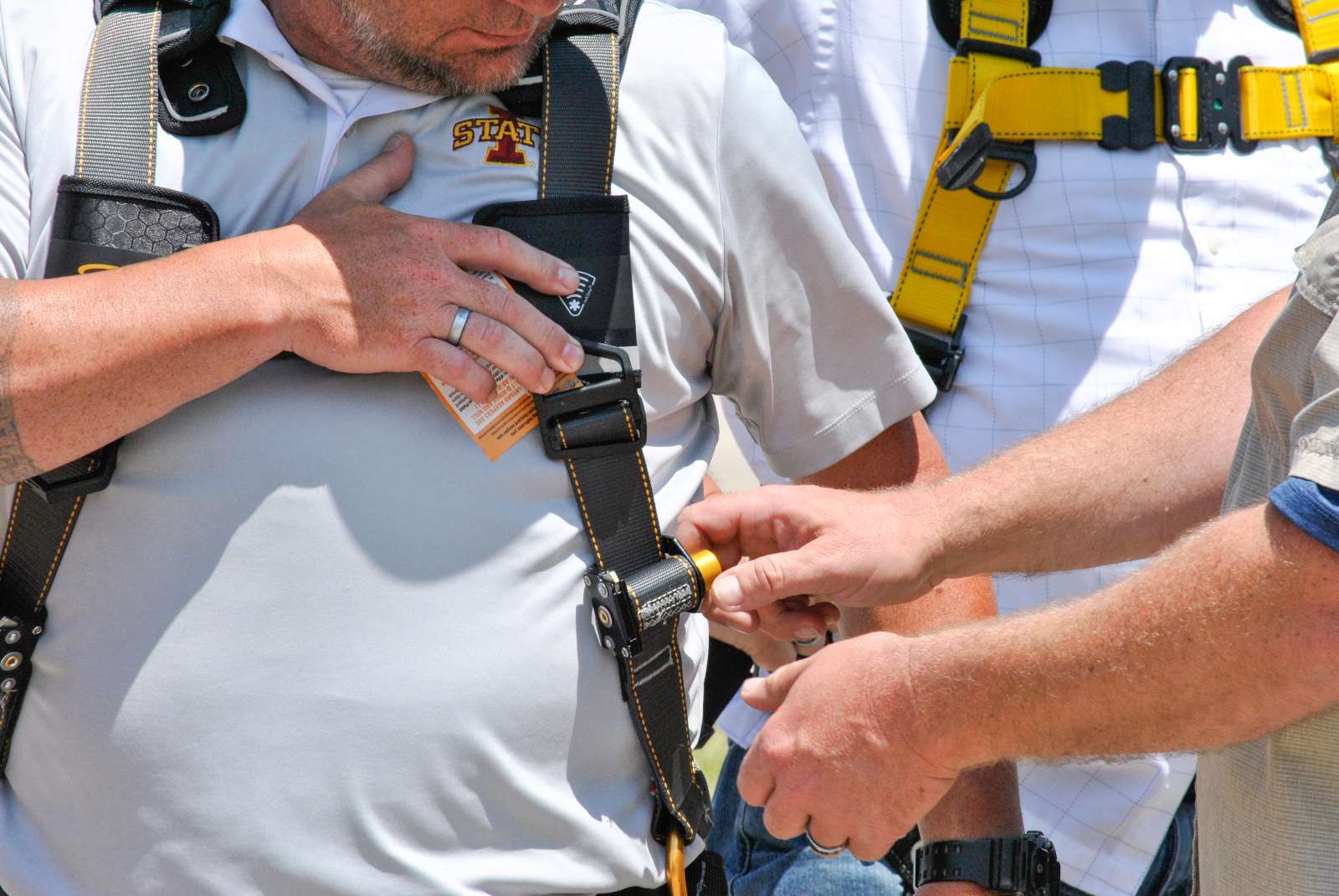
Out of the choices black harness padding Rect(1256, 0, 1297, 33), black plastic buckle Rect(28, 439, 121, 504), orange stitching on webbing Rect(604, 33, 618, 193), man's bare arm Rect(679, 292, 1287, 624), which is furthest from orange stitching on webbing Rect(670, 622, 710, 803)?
black harness padding Rect(1256, 0, 1297, 33)

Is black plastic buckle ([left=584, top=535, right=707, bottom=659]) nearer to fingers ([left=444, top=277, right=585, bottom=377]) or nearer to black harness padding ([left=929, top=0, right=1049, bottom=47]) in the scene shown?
fingers ([left=444, top=277, right=585, bottom=377])

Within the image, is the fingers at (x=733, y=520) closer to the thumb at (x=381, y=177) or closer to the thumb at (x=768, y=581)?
the thumb at (x=768, y=581)

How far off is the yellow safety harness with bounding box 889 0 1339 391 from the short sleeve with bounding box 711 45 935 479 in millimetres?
469

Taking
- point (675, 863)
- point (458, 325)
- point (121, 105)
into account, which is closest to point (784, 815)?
point (675, 863)

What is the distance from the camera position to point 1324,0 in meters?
2.62

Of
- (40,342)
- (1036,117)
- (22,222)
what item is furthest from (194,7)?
(1036,117)

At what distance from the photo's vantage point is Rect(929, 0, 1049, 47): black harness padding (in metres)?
2.62

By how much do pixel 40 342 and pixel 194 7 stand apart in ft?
1.83

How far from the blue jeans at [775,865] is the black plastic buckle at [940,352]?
93cm

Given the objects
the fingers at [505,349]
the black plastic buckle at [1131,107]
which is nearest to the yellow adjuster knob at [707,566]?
the fingers at [505,349]

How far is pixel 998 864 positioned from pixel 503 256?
48.9 inches

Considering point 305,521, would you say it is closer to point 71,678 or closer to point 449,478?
point 449,478

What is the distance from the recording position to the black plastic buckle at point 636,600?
1.81 m

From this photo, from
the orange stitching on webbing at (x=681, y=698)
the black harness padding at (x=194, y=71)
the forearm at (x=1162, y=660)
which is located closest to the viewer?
the forearm at (x=1162, y=660)
